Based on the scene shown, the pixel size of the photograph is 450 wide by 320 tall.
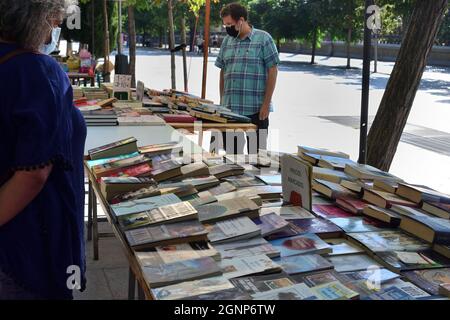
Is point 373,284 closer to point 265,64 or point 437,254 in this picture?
point 437,254

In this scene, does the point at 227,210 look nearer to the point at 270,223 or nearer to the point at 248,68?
the point at 270,223

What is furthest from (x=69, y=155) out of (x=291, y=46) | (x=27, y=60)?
(x=291, y=46)

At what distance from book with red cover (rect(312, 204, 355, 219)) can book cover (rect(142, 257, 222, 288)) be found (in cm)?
77

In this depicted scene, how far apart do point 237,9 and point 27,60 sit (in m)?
3.86

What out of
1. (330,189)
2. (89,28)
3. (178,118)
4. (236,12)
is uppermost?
(89,28)

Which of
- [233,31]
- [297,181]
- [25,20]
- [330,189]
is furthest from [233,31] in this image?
[25,20]

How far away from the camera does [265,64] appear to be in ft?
16.7

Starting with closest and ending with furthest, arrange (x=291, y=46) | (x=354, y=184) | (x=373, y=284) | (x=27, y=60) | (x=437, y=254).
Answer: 1. (x=27, y=60)
2. (x=373, y=284)
3. (x=437, y=254)
4. (x=354, y=184)
5. (x=291, y=46)

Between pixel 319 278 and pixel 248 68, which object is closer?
pixel 319 278

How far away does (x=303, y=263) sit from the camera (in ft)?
6.25

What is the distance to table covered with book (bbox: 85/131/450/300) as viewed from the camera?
174 centimetres

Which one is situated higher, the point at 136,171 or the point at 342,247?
the point at 136,171

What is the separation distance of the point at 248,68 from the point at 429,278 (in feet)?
11.3
